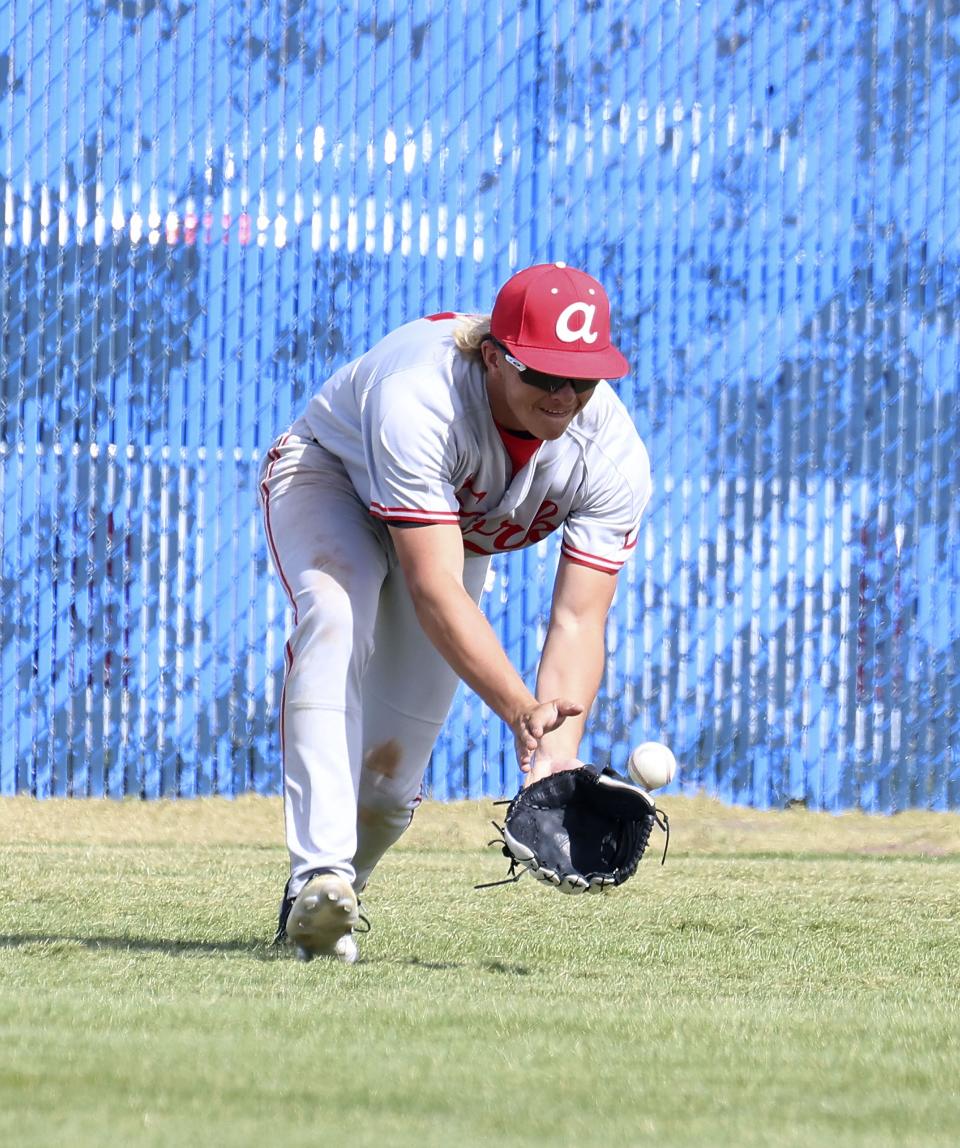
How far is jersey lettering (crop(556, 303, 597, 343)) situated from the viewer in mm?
4000

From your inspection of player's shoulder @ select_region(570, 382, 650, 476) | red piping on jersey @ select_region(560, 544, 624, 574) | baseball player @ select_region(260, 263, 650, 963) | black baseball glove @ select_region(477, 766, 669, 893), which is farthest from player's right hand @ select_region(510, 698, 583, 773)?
player's shoulder @ select_region(570, 382, 650, 476)

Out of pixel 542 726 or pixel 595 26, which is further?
pixel 595 26

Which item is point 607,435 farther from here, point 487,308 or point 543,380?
point 487,308

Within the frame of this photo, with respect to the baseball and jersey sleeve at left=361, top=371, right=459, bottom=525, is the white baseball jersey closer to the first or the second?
jersey sleeve at left=361, top=371, right=459, bottom=525

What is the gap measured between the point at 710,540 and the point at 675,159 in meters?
1.93

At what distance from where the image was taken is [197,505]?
8.76 meters

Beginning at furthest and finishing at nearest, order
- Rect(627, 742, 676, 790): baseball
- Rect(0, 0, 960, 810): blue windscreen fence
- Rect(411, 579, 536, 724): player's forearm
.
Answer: Rect(0, 0, 960, 810): blue windscreen fence
Rect(627, 742, 676, 790): baseball
Rect(411, 579, 536, 724): player's forearm

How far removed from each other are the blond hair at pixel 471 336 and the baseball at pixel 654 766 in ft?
3.73

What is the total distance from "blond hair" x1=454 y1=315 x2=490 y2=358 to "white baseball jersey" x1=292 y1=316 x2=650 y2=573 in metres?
0.02

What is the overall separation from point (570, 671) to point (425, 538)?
0.52m

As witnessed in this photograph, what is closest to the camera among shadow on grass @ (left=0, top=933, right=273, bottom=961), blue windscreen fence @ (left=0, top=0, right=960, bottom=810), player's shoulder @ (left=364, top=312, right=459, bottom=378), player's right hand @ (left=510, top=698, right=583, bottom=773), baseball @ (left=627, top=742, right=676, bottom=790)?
player's right hand @ (left=510, top=698, right=583, bottom=773)

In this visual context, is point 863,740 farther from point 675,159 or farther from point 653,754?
point 653,754

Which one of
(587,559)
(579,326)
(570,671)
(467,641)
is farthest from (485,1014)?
(579,326)

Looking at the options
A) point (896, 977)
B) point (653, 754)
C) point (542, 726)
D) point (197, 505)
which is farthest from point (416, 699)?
point (197, 505)
